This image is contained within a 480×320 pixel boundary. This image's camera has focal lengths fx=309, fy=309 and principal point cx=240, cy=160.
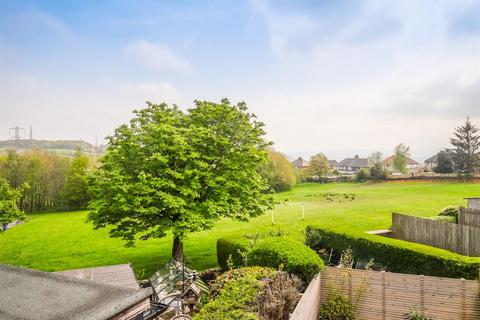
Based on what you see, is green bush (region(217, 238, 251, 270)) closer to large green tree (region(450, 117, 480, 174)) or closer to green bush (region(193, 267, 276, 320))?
green bush (region(193, 267, 276, 320))

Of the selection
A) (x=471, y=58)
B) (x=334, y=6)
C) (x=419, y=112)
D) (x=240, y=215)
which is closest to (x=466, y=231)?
(x=240, y=215)

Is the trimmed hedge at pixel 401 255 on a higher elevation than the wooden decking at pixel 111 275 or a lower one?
higher

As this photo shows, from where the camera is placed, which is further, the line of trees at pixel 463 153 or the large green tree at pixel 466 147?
the line of trees at pixel 463 153

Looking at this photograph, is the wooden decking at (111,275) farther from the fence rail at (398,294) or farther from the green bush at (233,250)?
the fence rail at (398,294)

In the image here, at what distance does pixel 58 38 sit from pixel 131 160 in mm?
11340

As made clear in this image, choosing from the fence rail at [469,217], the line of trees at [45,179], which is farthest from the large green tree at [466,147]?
the line of trees at [45,179]

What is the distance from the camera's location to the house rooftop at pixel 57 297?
9.25 feet

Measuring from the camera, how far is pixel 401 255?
10.3 metres

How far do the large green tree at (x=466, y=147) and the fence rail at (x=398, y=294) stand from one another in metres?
56.5

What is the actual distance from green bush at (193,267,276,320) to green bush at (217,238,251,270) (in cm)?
364

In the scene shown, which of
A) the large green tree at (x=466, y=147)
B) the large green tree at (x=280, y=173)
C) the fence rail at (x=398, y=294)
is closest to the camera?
the fence rail at (x=398, y=294)

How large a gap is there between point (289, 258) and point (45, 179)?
45.0 metres

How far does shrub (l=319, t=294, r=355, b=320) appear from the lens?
327 inches

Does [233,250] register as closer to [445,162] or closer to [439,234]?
[439,234]
